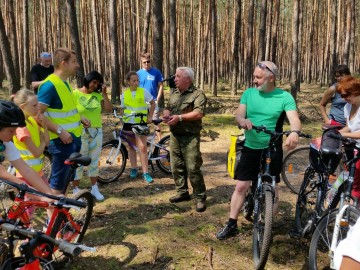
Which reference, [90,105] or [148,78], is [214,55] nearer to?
[148,78]

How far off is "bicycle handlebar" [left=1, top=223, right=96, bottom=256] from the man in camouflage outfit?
3028 mm

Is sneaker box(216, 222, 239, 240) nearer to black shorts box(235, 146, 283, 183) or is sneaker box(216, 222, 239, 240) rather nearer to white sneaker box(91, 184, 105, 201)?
black shorts box(235, 146, 283, 183)

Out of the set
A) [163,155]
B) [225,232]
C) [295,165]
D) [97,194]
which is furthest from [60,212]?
[295,165]

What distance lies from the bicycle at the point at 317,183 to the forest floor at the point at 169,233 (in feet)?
1.05

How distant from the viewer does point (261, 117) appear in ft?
12.6

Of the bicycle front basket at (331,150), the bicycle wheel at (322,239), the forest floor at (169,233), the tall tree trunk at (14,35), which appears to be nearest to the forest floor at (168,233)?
the forest floor at (169,233)

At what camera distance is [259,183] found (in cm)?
374

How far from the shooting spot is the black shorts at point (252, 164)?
386cm

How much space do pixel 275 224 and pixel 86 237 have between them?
246 centimetres

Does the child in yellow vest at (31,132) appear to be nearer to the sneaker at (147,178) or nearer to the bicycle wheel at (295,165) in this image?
the sneaker at (147,178)

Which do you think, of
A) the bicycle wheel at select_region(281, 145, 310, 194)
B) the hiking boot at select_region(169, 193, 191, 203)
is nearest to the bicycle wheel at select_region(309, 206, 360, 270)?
the hiking boot at select_region(169, 193, 191, 203)

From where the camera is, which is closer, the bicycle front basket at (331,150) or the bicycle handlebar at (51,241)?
the bicycle handlebar at (51,241)

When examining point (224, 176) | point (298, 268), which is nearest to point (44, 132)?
point (298, 268)

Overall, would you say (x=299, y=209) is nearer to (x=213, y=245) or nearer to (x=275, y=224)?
(x=275, y=224)
